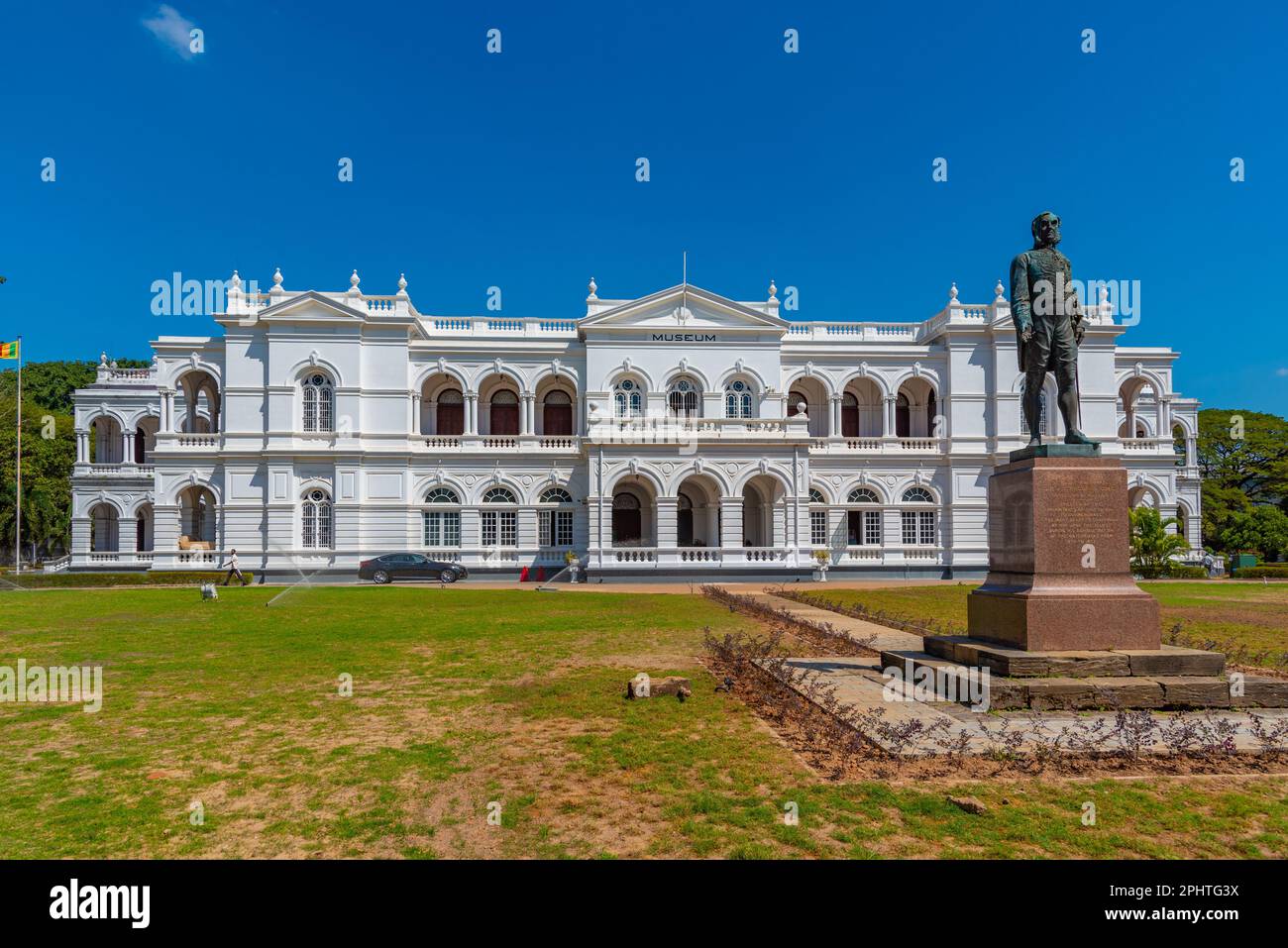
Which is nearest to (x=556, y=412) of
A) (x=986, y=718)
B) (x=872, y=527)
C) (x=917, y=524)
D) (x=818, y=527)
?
(x=818, y=527)

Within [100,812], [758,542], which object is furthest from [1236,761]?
[758,542]

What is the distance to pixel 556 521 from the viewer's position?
3481 cm

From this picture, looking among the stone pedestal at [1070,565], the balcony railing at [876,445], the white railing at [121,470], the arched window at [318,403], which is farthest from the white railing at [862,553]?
the white railing at [121,470]

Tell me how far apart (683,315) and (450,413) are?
12.7 m

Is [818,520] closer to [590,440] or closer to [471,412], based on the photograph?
[590,440]

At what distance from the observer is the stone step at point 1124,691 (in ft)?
26.0

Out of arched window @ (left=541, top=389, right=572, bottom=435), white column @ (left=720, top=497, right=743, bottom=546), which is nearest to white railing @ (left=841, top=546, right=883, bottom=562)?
white column @ (left=720, top=497, right=743, bottom=546)

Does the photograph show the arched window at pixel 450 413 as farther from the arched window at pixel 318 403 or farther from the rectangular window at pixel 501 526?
the rectangular window at pixel 501 526

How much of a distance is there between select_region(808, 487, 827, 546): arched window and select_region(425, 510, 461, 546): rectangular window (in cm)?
1690

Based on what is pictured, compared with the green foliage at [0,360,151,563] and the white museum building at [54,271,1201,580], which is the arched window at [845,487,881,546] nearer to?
the white museum building at [54,271,1201,580]

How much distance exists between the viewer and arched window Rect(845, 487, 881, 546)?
118 ft

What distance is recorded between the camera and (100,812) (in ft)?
17.6

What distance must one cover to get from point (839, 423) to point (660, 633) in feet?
80.4
